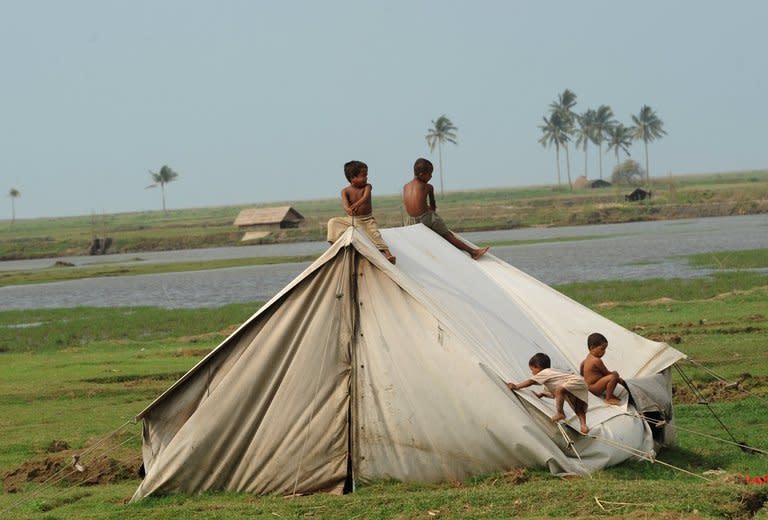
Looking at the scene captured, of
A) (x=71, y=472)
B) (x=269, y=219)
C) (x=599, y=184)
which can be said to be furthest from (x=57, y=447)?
(x=599, y=184)

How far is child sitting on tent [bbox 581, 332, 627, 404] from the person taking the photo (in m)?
9.59

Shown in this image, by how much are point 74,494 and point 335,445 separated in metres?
2.57

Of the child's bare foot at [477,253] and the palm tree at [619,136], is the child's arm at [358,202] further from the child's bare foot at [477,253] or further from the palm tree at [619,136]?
the palm tree at [619,136]

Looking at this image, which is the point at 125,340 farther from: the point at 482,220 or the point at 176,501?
the point at 482,220

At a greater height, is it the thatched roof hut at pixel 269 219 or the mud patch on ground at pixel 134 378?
the thatched roof hut at pixel 269 219

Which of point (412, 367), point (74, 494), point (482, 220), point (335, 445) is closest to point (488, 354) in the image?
point (412, 367)

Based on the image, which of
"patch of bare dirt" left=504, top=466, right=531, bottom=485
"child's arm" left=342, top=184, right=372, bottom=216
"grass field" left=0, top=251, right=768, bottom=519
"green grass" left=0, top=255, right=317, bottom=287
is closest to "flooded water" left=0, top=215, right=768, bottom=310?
"green grass" left=0, top=255, right=317, bottom=287

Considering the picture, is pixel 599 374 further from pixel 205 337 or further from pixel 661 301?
pixel 661 301

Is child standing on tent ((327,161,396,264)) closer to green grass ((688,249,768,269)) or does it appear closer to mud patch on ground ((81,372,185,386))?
mud patch on ground ((81,372,185,386))

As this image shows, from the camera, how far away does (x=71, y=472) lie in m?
10.6

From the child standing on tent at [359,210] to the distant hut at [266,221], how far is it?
69.5m

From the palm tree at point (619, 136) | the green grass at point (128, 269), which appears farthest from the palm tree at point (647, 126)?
the green grass at point (128, 269)

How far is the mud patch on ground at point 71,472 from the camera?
34.4 feet

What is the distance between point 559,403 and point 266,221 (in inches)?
2852
